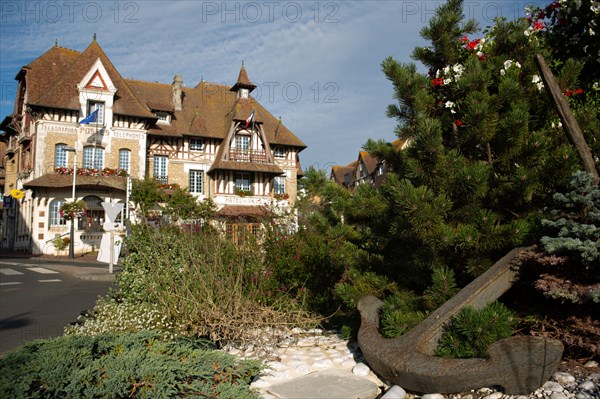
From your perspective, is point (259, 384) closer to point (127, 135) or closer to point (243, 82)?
point (127, 135)

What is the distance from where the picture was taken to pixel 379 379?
3775 mm

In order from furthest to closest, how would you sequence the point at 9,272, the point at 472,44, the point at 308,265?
the point at 9,272 < the point at 308,265 < the point at 472,44

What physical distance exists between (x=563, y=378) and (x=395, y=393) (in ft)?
3.50

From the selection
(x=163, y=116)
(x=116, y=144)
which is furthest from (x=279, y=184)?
(x=116, y=144)

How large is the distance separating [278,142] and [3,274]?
2020 centimetres

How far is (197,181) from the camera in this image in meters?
31.5

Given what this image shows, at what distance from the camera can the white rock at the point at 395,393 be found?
3.23 m

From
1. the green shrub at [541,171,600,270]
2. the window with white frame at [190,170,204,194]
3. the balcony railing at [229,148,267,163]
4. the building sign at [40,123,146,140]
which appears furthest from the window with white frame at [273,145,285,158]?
the green shrub at [541,171,600,270]

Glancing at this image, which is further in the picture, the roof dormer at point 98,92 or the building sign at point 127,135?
the building sign at point 127,135

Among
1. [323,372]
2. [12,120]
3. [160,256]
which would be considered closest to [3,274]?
[160,256]

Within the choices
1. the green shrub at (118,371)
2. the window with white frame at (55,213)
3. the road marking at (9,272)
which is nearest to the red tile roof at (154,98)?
the window with white frame at (55,213)

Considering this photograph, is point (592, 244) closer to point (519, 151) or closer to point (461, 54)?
point (519, 151)

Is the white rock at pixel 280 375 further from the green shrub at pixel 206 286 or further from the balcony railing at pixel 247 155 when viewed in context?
the balcony railing at pixel 247 155

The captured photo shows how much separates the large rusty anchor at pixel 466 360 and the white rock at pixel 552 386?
0.62 feet
